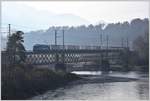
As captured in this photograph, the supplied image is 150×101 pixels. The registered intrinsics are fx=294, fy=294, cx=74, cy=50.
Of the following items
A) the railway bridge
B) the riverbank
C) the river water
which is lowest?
the river water

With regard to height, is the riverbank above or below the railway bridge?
below

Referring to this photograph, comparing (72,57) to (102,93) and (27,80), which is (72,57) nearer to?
(102,93)

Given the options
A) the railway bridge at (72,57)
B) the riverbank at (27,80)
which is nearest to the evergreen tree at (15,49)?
the railway bridge at (72,57)

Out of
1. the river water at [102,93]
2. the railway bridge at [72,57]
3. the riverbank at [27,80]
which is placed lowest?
the river water at [102,93]

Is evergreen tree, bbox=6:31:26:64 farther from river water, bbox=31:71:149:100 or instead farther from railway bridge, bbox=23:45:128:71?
river water, bbox=31:71:149:100

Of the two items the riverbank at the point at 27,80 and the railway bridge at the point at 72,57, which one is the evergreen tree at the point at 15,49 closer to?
the railway bridge at the point at 72,57

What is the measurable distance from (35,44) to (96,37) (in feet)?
2.11

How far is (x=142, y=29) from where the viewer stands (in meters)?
2.18

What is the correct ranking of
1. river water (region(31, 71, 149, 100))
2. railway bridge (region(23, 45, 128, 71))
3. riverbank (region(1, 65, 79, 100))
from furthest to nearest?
railway bridge (region(23, 45, 128, 71)) < river water (region(31, 71, 149, 100)) < riverbank (region(1, 65, 79, 100))

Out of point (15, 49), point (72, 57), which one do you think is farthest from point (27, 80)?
point (72, 57)

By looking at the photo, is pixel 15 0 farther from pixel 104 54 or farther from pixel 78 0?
pixel 104 54

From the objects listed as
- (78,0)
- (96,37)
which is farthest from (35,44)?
(78,0)

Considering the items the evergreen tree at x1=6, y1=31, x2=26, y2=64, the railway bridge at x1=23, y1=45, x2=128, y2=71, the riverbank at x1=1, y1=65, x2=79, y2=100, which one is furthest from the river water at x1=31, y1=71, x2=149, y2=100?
the evergreen tree at x1=6, y1=31, x2=26, y2=64

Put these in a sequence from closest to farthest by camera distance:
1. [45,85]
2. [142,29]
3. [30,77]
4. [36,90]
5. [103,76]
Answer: [142,29] < [30,77] < [36,90] < [45,85] < [103,76]
